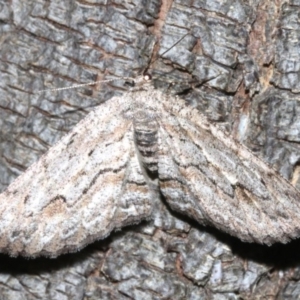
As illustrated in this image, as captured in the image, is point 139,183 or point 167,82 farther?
point 139,183

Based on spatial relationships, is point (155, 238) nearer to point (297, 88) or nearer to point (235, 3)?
point (297, 88)

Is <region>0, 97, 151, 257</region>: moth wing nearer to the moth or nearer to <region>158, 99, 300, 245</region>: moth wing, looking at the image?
the moth

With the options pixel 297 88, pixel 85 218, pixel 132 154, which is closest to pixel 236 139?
pixel 297 88

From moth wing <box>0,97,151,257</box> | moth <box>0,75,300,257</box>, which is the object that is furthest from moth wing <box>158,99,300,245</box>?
moth wing <box>0,97,151,257</box>

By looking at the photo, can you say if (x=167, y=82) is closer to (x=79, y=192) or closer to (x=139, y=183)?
(x=139, y=183)

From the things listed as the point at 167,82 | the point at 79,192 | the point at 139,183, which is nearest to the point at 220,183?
the point at 139,183

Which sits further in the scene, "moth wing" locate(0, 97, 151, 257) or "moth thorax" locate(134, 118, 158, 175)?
"moth thorax" locate(134, 118, 158, 175)

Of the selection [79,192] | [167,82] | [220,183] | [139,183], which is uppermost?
[167,82]
